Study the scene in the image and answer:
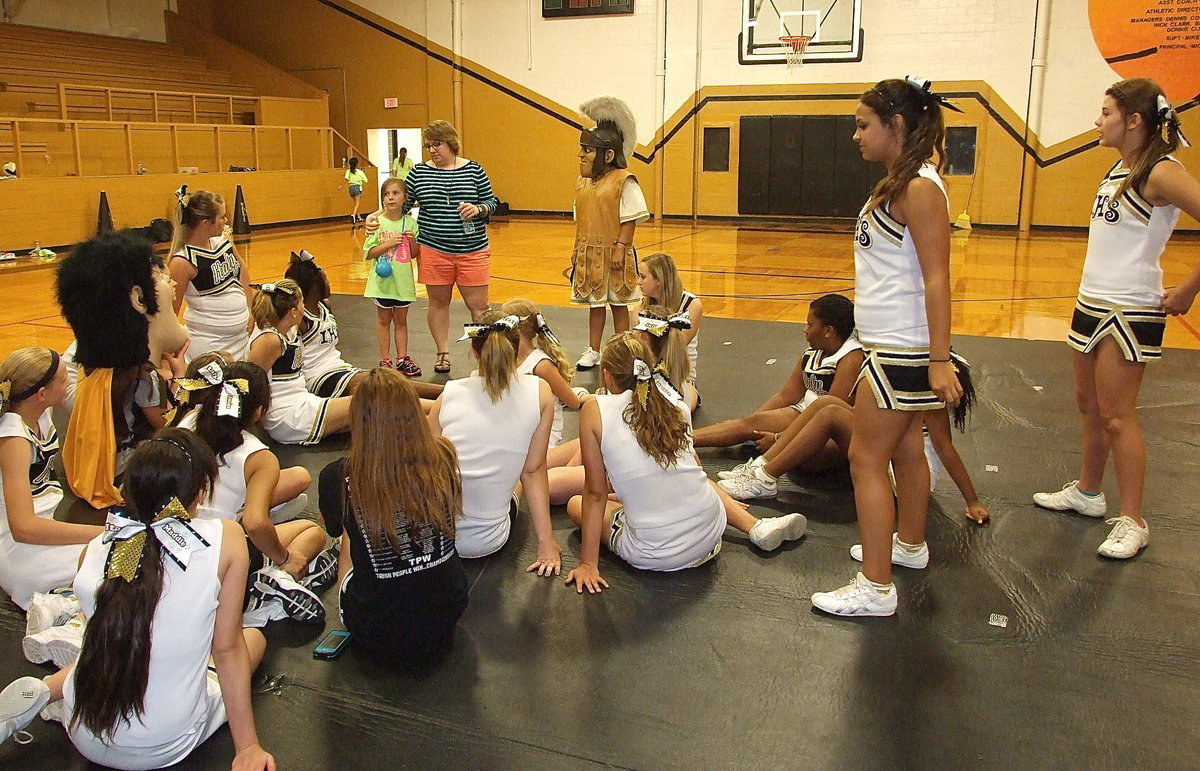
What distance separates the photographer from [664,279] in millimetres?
4266

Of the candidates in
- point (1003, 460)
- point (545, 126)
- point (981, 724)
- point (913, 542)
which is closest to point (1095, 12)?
point (545, 126)

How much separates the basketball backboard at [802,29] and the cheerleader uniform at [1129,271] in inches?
475

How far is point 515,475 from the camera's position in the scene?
296cm

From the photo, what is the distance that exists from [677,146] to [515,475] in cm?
1350

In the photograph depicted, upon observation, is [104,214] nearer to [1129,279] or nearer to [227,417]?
[227,417]

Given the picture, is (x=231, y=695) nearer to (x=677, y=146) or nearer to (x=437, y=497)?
(x=437, y=497)

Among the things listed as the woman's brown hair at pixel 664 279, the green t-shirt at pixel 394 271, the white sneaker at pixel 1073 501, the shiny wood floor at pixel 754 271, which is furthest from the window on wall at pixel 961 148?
the white sneaker at pixel 1073 501

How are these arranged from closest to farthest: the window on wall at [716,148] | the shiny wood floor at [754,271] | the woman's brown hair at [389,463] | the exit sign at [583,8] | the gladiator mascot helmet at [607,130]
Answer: the woman's brown hair at [389,463] < the gladiator mascot helmet at [607,130] < the shiny wood floor at [754,271] < the window on wall at [716,148] < the exit sign at [583,8]

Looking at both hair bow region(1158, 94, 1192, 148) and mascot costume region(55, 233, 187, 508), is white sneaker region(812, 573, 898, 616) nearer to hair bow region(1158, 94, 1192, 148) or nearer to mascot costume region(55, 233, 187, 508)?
hair bow region(1158, 94, 1192, 148)

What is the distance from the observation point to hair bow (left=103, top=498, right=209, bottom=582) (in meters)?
1.85

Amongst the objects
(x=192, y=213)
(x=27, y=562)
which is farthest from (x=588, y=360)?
(x=27, y=562)

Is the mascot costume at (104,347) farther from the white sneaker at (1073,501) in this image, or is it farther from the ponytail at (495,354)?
the white sneaker at (1073,501)

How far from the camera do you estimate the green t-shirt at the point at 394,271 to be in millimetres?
5500

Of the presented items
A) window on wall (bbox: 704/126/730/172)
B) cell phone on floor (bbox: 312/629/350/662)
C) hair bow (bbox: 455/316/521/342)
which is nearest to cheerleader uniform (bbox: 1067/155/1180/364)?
hair bow (bbox: 455/316/521/342)
